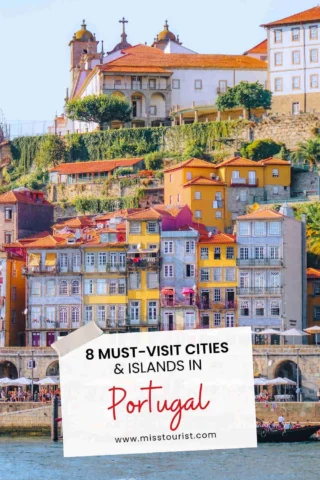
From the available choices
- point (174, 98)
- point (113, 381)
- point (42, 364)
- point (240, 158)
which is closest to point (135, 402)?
point (113, 381)

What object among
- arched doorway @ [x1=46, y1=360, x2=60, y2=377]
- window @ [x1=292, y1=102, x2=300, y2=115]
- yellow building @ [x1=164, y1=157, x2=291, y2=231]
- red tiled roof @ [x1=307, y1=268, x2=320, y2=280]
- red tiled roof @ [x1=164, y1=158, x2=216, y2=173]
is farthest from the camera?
window @ [x1=292, y1=102, x2=300, y2=115]

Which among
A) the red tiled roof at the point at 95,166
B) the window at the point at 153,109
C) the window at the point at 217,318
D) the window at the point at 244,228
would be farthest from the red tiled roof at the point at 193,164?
the window at the point at 217,318

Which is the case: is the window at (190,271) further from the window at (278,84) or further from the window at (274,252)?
the window at (278,84)

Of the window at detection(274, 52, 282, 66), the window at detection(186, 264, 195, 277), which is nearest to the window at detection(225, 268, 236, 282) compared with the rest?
the window at detection(186, 264, 195, 277)

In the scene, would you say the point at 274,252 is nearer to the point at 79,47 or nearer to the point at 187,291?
the point at 187,291

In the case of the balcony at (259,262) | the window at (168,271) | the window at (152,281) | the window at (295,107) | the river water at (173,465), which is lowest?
the river water at (173,465)

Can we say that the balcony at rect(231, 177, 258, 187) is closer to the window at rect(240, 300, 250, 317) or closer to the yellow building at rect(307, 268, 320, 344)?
the yellow building at rect(307, 268, 320, 344)
